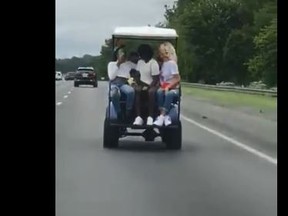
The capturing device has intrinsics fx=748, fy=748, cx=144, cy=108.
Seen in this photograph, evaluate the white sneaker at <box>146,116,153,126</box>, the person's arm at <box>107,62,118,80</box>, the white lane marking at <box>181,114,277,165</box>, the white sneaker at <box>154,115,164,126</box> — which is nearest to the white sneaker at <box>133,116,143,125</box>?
the white sneaker at <box>146,116,153,126</box>

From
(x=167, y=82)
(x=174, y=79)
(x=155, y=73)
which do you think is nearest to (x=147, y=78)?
(x=155, y=73)

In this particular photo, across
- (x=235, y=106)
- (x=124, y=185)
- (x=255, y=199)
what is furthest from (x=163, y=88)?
(x=235, y=106)

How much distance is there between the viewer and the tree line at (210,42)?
42.2ft

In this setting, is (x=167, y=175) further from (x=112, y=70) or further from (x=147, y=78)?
(x=112, y=70)

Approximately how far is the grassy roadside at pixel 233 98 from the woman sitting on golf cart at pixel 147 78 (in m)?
14.6

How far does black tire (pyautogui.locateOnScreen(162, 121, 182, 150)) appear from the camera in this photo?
47.4 ft

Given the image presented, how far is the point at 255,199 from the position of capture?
885 centimetres

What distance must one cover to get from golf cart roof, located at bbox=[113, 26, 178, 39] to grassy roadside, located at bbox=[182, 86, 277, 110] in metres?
15.5

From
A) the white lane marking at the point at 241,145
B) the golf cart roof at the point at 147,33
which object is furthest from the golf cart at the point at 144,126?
the white lane marking at the point at 241,145

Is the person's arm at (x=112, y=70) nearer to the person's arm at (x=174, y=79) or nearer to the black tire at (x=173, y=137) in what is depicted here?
the person's arm at (x=174, y=79)

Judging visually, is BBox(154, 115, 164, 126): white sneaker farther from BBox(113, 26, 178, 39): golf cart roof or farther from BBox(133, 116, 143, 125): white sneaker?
BBox(113, 26, 178, 39): golf cart roof
